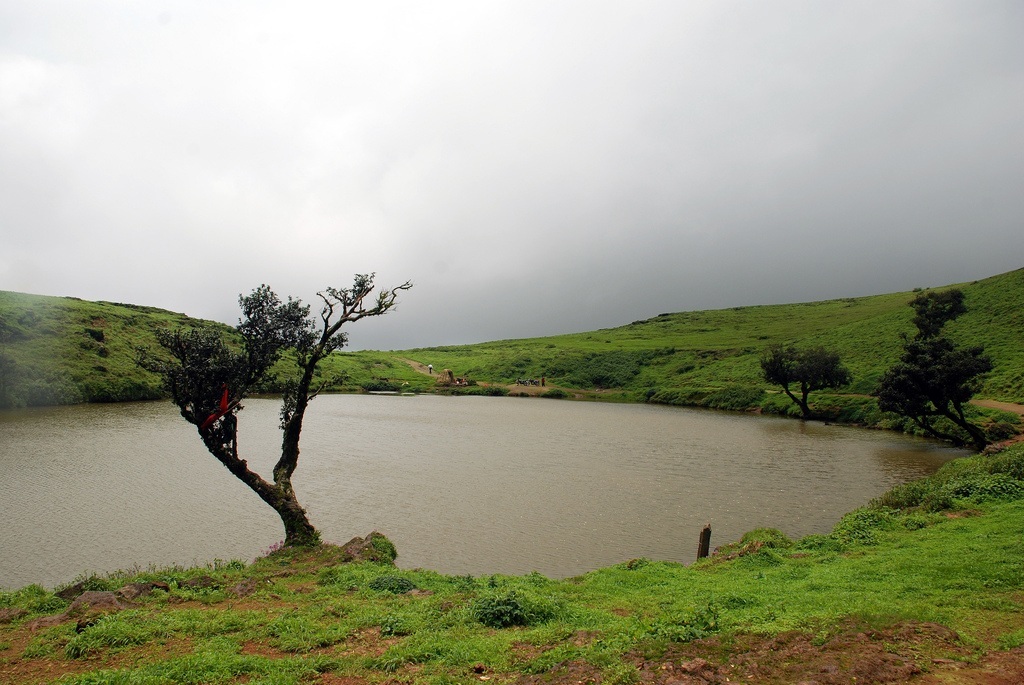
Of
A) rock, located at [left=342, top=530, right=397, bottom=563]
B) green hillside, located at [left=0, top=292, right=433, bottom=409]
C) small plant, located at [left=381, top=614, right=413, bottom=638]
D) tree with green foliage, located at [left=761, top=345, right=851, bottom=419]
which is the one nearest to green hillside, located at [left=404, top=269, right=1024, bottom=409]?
tree with green foliage, located at [left=761, top=345, right=851, bottom=419]

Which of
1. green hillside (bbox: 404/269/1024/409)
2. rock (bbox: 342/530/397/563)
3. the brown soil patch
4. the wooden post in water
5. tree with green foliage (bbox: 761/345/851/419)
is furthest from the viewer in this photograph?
green hillside (bbox: 404/269/1024/409)

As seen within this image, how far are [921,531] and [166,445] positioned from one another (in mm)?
37654

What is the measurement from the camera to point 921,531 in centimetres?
1519

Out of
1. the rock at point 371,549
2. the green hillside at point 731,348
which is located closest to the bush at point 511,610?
the rock at point 371,549

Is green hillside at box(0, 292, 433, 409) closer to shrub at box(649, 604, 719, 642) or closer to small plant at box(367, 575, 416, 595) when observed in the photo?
small plant at box(367, 575, 416, 595)

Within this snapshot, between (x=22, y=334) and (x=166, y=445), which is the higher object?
(x=22, y=334)

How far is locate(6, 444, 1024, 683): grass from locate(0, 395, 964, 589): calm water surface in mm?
3572

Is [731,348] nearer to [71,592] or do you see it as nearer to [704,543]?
[704,543]

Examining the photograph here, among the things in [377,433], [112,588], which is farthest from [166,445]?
[112,588]

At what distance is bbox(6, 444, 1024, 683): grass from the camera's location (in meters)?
7.92

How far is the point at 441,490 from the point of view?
2506 centimetres

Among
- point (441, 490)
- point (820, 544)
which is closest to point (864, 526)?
point (820, 544)

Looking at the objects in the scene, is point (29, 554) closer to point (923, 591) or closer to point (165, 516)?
point (165, 516)

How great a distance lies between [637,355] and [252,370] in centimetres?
8987
